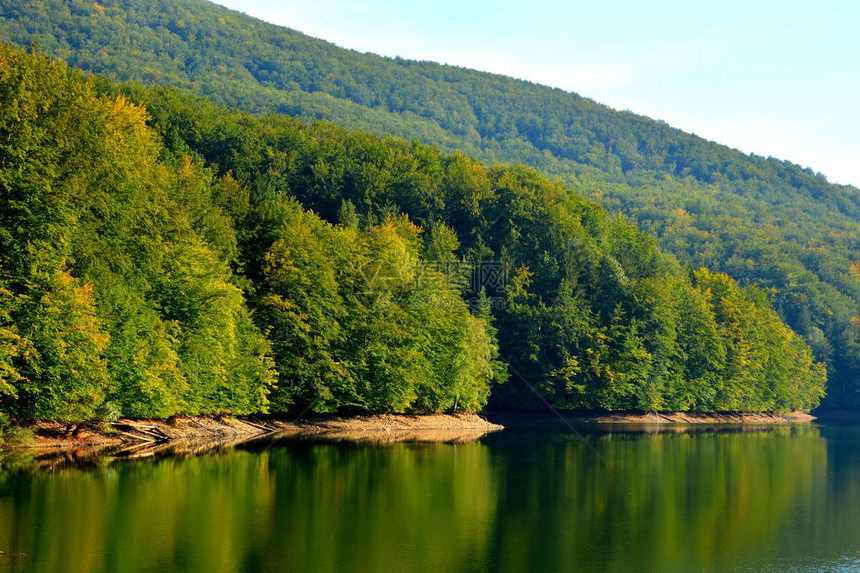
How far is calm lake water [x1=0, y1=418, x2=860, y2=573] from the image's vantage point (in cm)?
2511

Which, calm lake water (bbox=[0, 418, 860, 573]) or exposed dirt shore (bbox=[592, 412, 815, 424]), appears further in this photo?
exposed dirt shore (bbox=[592, 412, 815, 424])

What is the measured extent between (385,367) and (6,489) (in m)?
38.3

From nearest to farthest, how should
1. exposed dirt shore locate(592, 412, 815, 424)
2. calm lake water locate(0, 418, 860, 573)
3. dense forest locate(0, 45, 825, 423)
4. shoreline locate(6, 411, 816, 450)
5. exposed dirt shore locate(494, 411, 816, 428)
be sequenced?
calm lake water locate(0, 418, 860, 573), dense forest locate(0, 45, 825, 423), shoreline locate(6, 411, 816, 450), exposed dirt shore locate(494, 411, 816, 428), exposed dirt shore locate(592, 412, 815, 424)

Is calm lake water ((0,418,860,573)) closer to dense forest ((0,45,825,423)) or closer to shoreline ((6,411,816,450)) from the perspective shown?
shoreline ((6,411,816,450))

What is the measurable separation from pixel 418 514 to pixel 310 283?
34023 mm

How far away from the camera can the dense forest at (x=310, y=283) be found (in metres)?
41.9

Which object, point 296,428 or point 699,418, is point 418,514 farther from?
point 699,418

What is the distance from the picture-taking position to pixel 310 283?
6462cm

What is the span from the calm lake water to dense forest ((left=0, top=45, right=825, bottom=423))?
6.89m

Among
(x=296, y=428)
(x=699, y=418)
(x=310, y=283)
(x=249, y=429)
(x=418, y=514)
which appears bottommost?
(x=699, y=418)

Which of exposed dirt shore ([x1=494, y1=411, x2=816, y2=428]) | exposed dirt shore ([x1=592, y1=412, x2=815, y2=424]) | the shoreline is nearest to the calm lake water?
the shoreline

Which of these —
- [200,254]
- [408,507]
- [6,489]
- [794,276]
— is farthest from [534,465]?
[794,276]

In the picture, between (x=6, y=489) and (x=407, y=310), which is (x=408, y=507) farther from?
(x=407, y=310)

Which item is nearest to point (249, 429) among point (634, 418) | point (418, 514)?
point (418, 514)
